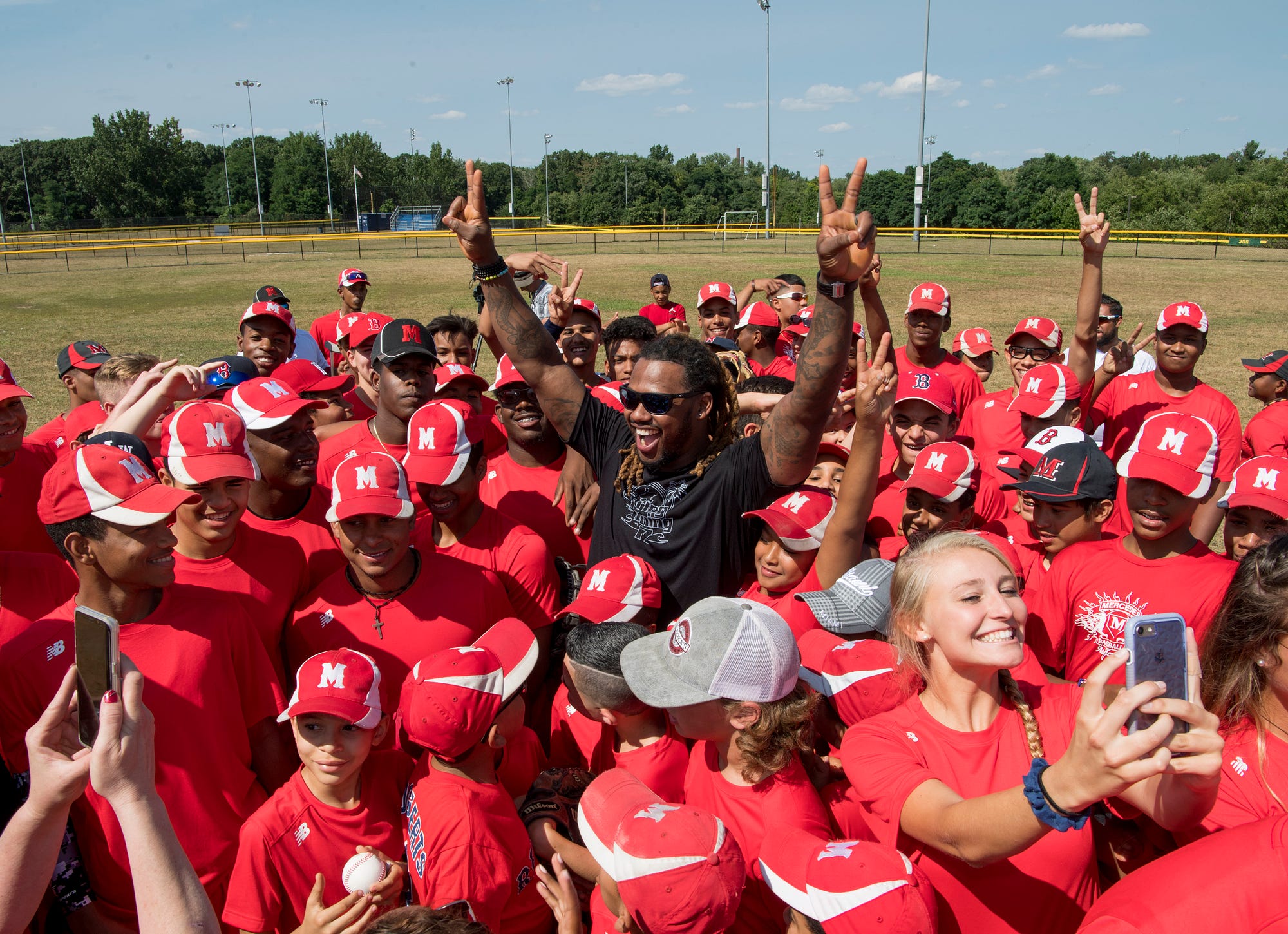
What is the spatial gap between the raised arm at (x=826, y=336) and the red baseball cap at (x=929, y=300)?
3.85 meters

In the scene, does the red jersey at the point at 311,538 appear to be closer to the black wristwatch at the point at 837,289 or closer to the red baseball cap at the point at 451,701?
the red baseball cap at the point at 451,701

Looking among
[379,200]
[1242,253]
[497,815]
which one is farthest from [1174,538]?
[379,200]

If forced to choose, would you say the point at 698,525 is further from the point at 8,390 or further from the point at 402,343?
the point at 8,390

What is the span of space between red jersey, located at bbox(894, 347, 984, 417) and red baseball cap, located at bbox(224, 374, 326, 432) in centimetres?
453

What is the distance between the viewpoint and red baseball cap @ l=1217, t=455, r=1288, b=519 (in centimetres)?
375

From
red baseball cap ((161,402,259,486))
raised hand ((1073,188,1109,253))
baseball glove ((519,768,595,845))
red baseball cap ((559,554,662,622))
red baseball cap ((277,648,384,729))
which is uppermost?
raised hand ((1073,188,1109,253))

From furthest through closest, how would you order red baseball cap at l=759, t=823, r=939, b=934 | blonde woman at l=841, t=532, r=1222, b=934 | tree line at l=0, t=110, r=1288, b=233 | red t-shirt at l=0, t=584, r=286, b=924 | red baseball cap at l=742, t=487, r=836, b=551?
tree line at l=0, t=110, r=1288, b=233 → red baseball cap at l=742, t=487, r=836, b=551 → red t-shirt at l=0, t=584, r=286, b=924 → blonde woman at l=841, t=532, r=1222, b=934 → red baseball cap at l=759, t=823, r=939, b=934

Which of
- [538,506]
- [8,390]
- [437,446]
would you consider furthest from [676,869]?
[8,390]

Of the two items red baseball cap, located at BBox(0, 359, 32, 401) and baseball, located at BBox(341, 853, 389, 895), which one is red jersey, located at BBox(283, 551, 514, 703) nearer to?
baseball, located at BBox(341, 853, 389, 895)

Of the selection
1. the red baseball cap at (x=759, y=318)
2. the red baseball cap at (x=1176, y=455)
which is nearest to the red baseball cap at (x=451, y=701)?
the red baseball cap at (x=1176, y=455)

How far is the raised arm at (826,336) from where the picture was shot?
333cm

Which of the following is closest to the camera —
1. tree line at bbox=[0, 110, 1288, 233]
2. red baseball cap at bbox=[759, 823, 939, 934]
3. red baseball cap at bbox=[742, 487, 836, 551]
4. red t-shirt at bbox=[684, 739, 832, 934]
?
red baseball cap at bbox=[759, 823, 939, 934]

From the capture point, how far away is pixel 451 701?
2748 mm

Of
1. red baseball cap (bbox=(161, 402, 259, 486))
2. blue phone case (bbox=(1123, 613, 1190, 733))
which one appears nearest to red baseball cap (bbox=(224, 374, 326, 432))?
red baseball cap (bbox=(161, 402, 259, 486))
